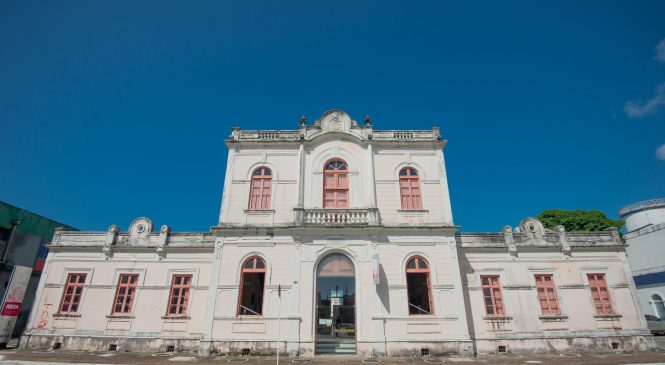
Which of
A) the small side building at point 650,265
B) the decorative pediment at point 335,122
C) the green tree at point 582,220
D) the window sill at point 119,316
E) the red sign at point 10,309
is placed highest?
the decorative pediment at point 335,122

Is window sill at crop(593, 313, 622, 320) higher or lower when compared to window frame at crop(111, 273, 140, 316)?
lower

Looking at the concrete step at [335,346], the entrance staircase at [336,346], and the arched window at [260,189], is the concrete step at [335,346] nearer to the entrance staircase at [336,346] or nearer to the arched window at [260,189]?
the entrance staircase at [336,346]

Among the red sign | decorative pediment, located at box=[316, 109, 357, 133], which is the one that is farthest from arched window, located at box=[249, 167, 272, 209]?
the red sign

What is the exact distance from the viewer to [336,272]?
521 inches

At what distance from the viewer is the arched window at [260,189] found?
14.6m

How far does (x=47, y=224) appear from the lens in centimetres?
2312

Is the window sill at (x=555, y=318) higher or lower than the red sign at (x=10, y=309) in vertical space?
lower

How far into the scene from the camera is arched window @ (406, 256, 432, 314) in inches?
522

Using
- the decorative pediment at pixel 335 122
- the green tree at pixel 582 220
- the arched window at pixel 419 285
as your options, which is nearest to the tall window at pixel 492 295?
the arched window at pixel 419 285

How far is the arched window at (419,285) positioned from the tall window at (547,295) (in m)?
5.36

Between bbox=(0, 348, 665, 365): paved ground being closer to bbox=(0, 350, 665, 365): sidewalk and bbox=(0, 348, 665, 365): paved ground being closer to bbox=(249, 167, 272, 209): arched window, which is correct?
bbox=(0, 350, 665, 365): sidewalk

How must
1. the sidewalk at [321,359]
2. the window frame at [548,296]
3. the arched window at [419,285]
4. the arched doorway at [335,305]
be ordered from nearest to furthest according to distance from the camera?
the sidewalk at [321,359] → the arched doorway at [335,305] → the arched window at [419,285] → the window frame at [548,296]

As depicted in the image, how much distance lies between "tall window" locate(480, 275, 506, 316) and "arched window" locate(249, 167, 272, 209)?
1089 centimetres

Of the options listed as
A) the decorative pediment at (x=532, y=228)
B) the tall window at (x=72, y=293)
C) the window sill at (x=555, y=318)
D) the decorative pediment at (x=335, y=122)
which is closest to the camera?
the window sill at (x=555, y=318)
